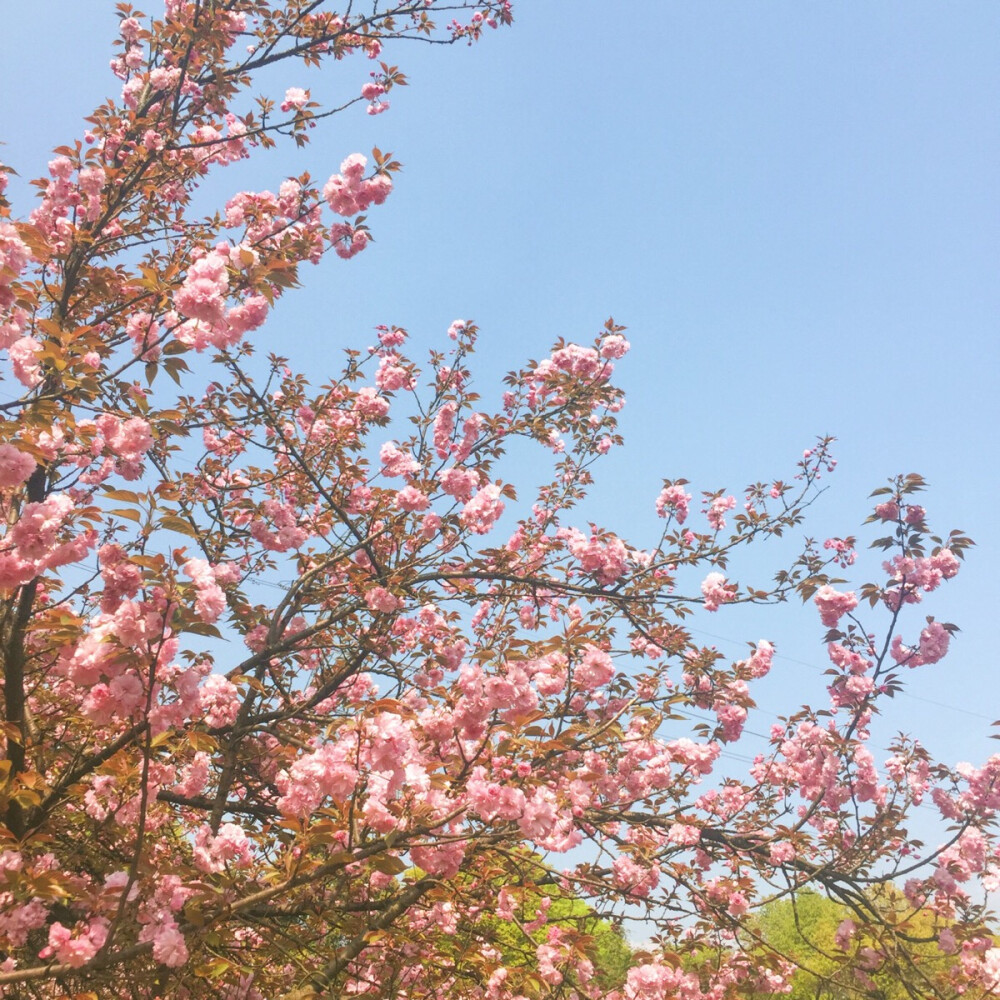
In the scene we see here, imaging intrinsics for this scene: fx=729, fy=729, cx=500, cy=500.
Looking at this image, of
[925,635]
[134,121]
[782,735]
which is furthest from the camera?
[782,735]

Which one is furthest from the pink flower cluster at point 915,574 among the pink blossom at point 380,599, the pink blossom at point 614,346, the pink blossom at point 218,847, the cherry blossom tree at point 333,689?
the pink blossom at point 218,847

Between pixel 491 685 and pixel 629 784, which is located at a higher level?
pixel 629 784

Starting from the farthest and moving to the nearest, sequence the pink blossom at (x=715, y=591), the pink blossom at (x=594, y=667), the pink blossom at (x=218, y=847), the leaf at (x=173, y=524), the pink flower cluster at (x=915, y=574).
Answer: the pink blossom at (x=715, y=591)
the pink flower cluster at (x=915, y=574)
the pink blossom at (x=594, y=667)
the pink blossom at (x=218, y=847)
the leaf at (x=173, y=524)

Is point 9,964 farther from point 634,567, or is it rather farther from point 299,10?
point 299,10

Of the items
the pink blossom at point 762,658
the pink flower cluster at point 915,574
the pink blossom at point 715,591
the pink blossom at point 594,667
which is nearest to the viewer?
the pink blossom at point 594,667

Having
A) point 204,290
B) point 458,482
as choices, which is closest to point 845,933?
point 458,482

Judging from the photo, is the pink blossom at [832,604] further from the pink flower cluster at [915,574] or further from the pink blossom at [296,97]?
the pink blossom at [296,97]

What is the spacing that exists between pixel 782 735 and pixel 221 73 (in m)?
6.21

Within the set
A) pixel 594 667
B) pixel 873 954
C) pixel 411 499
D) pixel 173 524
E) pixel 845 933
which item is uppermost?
pixel 411 499

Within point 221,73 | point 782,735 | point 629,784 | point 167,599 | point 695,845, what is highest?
point 221,73

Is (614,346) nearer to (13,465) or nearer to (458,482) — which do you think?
(458,482)

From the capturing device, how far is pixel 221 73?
4.48 m

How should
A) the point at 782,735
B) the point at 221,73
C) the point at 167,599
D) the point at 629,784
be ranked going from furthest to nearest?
the point at 782,735
the point at 629,784
the point at 221,73
the point at 167,599

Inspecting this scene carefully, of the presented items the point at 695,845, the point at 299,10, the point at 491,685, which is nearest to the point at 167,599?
the point at 491,685
